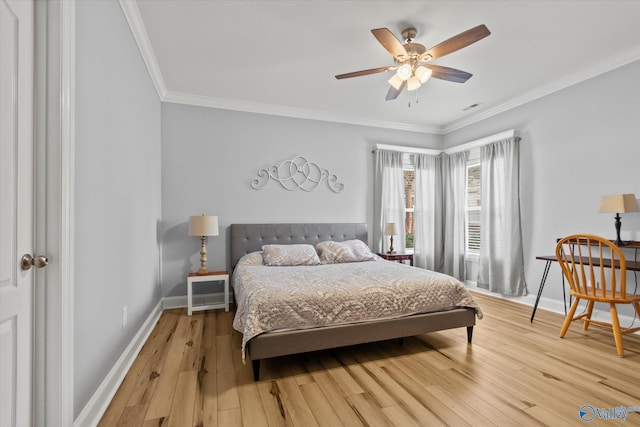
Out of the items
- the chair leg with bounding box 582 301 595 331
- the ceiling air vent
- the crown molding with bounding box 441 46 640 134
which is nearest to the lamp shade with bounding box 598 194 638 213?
the chair leg with bounding box 582 301 595 331

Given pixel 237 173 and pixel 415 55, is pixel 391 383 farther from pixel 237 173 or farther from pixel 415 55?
pixel 237 173

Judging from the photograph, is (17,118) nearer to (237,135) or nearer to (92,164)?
(92,164)

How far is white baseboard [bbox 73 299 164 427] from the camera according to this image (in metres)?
1.61

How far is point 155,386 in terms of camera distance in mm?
2057

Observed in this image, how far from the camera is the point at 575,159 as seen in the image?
11.5 ft

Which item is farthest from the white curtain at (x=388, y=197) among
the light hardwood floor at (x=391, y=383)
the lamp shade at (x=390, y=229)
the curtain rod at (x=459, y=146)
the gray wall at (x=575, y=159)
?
the light hardwood floor at (x=391, y=383)

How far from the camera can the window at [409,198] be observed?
520cm

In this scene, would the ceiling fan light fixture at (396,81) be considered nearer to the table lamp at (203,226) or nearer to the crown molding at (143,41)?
the crown molding at (143,41)

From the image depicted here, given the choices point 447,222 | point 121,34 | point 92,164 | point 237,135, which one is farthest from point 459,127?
point 92,164

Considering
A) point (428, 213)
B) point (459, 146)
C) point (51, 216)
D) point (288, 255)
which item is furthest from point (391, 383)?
point (459, 146)

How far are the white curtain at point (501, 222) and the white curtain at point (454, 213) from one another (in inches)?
16.7

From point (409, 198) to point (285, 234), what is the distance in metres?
2.29

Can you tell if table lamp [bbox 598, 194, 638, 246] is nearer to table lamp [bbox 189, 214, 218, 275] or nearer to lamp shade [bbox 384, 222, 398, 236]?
lamp shade [bbox 384, 222, 398, 236]

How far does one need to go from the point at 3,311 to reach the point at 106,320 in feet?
2.98
